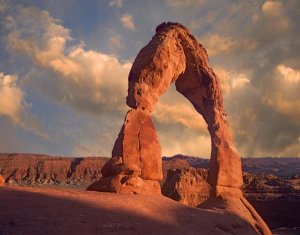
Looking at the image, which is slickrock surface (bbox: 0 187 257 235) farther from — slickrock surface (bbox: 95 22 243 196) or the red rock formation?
the red rock formation

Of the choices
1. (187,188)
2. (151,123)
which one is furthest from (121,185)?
(187,188)

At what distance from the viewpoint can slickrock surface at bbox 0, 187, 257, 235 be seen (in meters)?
7.07

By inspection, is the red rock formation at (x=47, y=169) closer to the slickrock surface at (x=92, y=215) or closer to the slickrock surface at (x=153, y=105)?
the slickrock surface at (x=153, y=105)

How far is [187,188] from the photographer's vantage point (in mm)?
29219

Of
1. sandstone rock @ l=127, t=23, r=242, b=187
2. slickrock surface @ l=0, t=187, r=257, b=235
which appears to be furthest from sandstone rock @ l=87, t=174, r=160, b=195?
sandstone rock @ l=127, t=23, r=242, b=187

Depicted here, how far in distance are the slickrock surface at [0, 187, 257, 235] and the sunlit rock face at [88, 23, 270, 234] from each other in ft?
8.70

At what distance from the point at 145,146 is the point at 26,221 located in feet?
29.7

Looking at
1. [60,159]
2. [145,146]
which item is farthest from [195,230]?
[60,159]

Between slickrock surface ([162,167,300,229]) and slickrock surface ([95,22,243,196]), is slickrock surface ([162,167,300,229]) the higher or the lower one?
the lower one

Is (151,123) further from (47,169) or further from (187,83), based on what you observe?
(47,169)

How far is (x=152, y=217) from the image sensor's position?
9828mm

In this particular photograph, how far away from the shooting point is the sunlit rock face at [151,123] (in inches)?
575

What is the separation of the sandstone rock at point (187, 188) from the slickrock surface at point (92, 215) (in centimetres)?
1600

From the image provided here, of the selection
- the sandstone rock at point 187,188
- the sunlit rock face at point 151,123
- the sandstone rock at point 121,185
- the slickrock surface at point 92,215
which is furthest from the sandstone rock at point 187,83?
the sandstone rock at point 187,188
